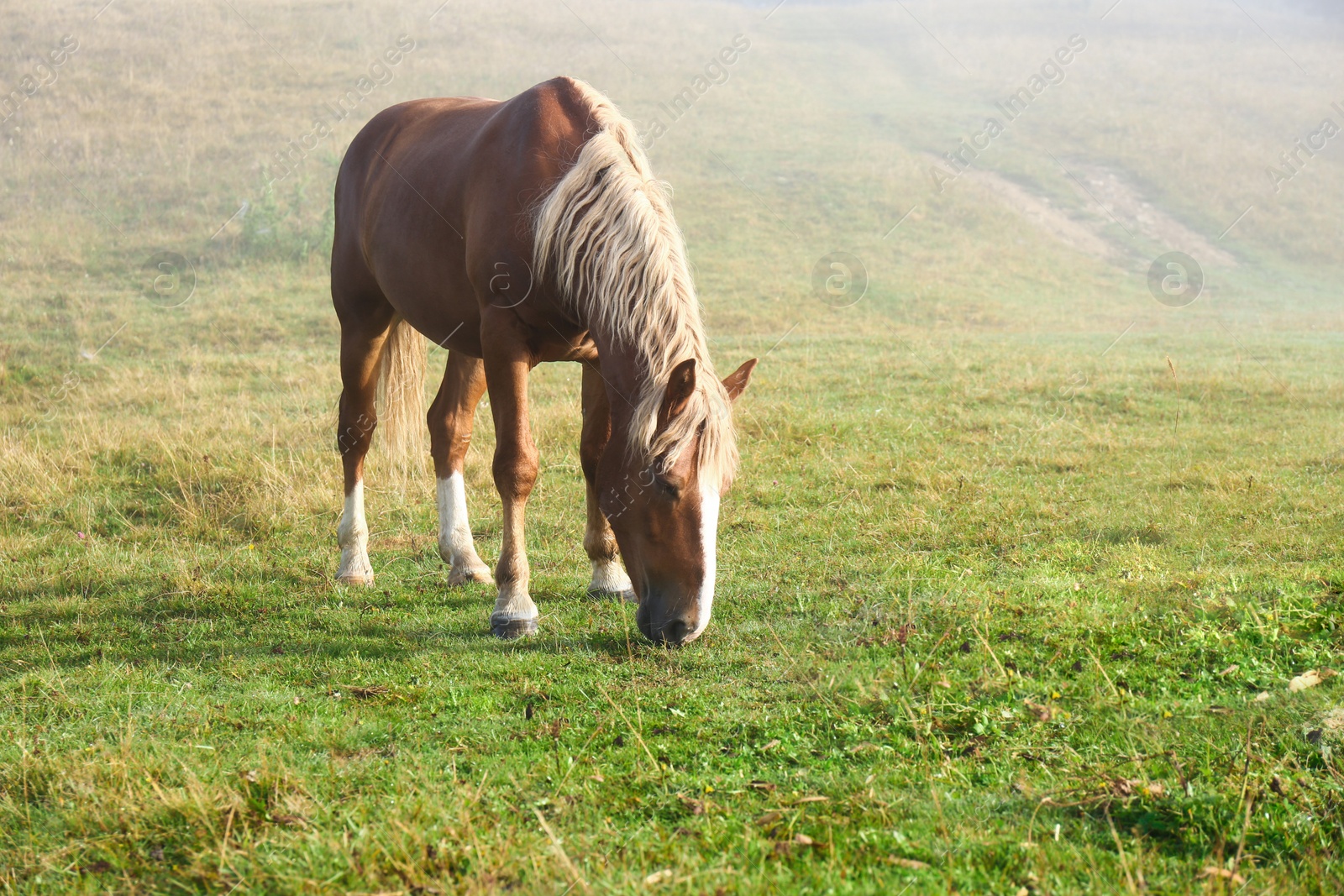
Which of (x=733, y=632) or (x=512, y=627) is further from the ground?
(x=733, y=632)

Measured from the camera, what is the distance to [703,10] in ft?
193

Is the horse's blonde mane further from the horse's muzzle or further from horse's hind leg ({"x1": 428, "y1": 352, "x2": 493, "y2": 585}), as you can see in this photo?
horse's hind leg ({"x1": 428, "y1": 352, "x2": 493, "y2": 585})

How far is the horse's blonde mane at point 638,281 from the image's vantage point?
392 cm

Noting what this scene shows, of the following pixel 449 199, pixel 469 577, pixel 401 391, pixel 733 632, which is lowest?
pixel 469 577

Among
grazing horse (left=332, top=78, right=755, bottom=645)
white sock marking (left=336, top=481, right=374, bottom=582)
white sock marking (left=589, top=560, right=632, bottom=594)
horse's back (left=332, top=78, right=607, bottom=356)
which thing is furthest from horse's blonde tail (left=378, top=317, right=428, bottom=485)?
white sock marking (left=589, top=560, right=632, bottom=594)

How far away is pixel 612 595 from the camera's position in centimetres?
535

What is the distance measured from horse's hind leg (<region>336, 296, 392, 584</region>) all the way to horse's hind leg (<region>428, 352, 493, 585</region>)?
21.6 inches

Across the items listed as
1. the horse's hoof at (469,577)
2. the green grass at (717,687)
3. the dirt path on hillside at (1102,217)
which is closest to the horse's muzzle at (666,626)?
the green grass at (717,687)

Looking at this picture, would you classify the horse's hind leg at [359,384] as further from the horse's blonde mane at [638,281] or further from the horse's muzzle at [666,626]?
the horse's muzzle at [666,626]

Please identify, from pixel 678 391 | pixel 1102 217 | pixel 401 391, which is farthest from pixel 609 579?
pixel 1102 217

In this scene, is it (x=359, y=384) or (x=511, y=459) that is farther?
(x=359, y=384)

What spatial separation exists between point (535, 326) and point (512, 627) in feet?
4.79

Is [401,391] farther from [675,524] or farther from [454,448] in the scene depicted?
[675,524]

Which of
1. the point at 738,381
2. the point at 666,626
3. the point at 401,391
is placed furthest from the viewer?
the point at 401,391
